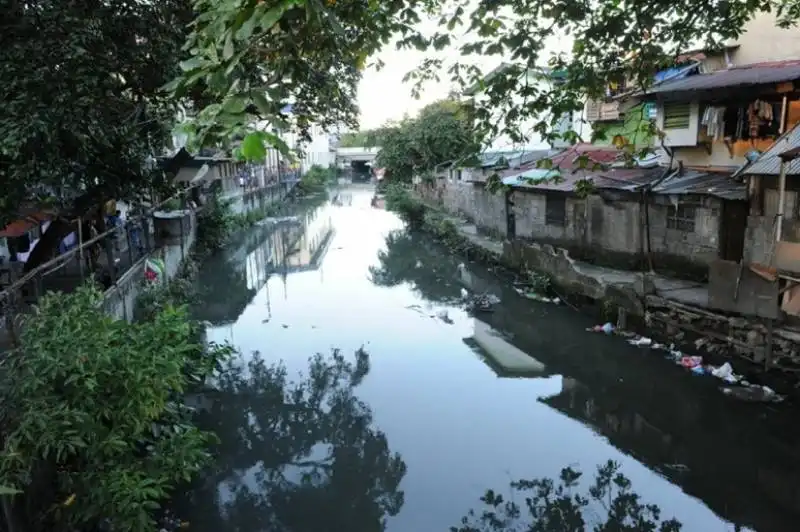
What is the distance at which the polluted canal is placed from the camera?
6.53 metres

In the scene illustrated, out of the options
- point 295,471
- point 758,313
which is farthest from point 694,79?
point 295,471

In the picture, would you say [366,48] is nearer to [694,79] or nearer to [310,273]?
[694,79]

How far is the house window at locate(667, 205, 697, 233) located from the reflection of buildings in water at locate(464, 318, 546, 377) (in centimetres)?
453

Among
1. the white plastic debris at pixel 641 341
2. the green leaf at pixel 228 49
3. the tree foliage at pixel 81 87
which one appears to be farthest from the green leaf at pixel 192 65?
the white plastic debris at pixel 641 341

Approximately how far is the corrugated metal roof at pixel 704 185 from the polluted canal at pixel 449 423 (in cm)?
328

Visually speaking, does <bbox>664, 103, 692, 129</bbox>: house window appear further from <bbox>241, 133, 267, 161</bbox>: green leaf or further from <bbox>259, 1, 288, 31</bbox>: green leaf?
<bbox>241, 133, 267, 161</bbox>: green leaf

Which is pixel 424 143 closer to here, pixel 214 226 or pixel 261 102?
pixel 214 226

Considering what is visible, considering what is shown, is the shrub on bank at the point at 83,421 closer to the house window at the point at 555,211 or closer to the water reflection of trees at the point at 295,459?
the water reflection of trees at the point at 295,459

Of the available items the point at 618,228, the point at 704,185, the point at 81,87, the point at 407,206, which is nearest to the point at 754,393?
the point at 704,185

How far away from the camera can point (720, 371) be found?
30.7 feet

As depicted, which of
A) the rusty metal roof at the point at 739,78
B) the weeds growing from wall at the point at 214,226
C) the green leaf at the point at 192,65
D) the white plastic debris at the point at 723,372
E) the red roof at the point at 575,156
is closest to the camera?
the green leaf at the point at 192,65

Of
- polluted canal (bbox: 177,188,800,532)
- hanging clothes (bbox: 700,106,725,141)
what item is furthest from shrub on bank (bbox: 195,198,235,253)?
hanging clothes (bbox: 700,106,725,141)

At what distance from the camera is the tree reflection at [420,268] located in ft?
56.4

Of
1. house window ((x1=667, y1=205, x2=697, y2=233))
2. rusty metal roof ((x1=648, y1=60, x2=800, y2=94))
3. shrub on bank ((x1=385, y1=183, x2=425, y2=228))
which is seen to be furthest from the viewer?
shrub on bank ((x1=385, y1=183, x2=425, y2=228))
